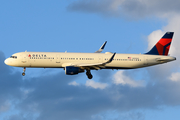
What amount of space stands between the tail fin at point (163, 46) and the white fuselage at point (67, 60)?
4011 mm

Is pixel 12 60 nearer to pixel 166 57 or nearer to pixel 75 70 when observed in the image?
pixel 75 70

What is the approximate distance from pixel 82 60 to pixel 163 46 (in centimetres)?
2016

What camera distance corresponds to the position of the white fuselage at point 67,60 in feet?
234

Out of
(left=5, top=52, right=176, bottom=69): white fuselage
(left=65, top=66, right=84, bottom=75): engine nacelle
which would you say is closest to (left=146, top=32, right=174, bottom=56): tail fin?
(left=5, top=52, right=176, bottom=69): white fuselage

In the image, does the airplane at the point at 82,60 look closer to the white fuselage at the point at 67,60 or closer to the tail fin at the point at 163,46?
the white fuselage at the point at 67,60

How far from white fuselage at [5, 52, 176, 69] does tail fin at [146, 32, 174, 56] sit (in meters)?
4.01

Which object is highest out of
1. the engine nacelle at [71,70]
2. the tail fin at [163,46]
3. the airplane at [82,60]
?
the tail fin at [163,46]

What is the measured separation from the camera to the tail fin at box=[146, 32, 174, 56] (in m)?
78.9

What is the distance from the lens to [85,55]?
7312cm

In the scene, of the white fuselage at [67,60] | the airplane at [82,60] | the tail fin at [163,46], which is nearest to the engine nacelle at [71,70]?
the airplane at [82,60]

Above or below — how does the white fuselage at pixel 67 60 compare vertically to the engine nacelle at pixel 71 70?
above

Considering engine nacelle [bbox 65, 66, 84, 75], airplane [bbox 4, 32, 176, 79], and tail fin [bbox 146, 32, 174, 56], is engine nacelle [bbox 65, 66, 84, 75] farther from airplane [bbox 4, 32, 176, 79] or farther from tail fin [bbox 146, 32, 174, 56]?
tail fin [bbox 146, 32, 174, 56]

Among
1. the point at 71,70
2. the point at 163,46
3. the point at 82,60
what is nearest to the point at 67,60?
the point at 82,60

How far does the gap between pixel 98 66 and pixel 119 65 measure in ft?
18.7
